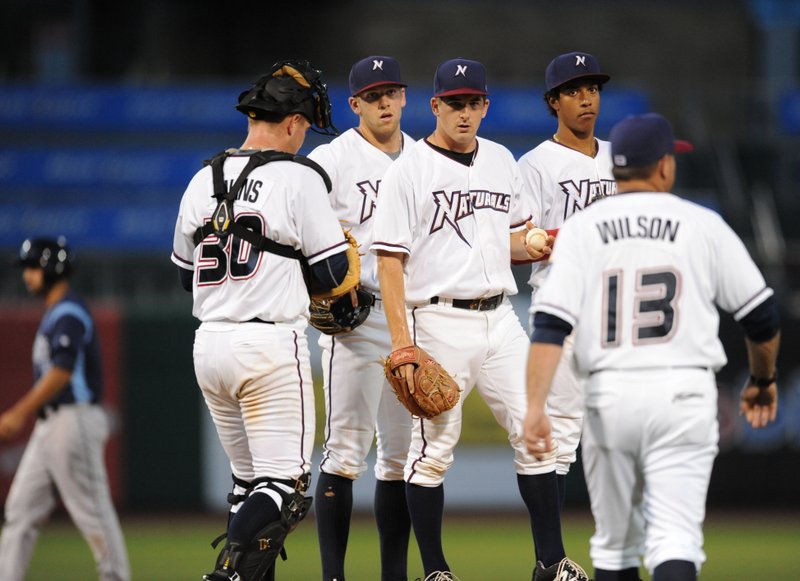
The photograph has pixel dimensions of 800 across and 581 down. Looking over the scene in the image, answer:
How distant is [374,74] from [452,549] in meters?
5.88

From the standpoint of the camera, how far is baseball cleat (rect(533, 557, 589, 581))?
18.8 ft

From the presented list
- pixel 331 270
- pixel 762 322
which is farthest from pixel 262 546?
pixel 762 322

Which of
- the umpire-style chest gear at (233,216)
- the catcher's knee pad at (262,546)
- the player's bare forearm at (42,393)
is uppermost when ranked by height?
the umpire-style chest gear at (233,216)

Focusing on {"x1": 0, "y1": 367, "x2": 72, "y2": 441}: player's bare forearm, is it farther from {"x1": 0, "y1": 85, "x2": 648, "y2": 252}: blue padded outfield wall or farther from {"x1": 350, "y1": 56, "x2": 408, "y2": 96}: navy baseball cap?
{"x1": 0, "y1": 85, "x2": 648, "y2": 252}: blue padded outfield wall

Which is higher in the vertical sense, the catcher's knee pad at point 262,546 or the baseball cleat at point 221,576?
the catcher's knee pad at point 262,546

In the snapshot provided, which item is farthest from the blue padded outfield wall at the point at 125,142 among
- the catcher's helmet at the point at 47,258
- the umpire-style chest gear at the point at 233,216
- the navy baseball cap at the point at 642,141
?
the navy baseball cap at the point at 642,141

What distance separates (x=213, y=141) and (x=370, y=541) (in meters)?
7.02

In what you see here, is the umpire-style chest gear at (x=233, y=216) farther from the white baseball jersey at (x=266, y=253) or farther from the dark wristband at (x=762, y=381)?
the dark wristband at (x=762, y=381)

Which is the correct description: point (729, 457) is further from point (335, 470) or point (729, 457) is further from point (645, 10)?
point (645, 10)

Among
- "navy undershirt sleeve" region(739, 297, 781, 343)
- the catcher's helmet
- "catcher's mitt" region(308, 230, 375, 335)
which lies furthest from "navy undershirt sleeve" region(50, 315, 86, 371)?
"navy undershirt sleeve" region(739, 297, 781, 343)

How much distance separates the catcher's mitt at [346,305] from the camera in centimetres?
578

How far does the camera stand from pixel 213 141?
16969 millimetres

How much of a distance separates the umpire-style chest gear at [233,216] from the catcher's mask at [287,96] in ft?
0.67

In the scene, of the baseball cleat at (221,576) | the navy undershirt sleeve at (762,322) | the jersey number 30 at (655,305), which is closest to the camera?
the jersey number 30 at (655,305)
